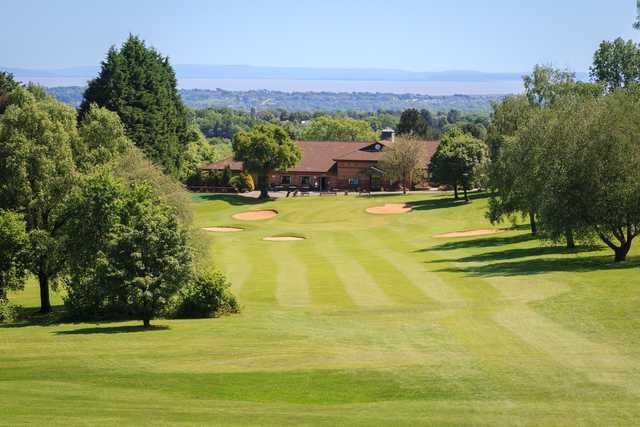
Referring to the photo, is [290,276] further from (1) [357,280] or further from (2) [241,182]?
(2) [241,182]

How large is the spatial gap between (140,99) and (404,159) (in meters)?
31.5

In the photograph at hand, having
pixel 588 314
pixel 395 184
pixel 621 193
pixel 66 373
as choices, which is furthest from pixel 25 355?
pixel 395 184

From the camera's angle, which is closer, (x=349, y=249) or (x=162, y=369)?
(x=162, y=369)

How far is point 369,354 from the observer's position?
99.6ft

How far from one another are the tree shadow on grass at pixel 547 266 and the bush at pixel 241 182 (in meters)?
62.1

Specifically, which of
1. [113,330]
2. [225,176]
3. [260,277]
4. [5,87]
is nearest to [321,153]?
[225,176]

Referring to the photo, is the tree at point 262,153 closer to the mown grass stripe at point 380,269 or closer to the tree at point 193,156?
the tree at point 193,156

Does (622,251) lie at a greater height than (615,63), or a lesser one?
lesser

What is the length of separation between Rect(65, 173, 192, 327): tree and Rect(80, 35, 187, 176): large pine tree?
4776 cm

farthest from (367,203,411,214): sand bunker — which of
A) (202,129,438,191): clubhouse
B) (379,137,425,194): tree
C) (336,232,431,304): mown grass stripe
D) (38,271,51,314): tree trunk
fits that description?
(38,271,51,314): tree trunk

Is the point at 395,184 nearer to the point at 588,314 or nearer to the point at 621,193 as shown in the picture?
the point at 621,193

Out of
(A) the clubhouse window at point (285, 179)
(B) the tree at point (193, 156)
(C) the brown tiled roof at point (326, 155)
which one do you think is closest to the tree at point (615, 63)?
(C) the brown tiled roof at point (326, 155)

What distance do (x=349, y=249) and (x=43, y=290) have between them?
28501 mm

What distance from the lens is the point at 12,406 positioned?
2317cm
